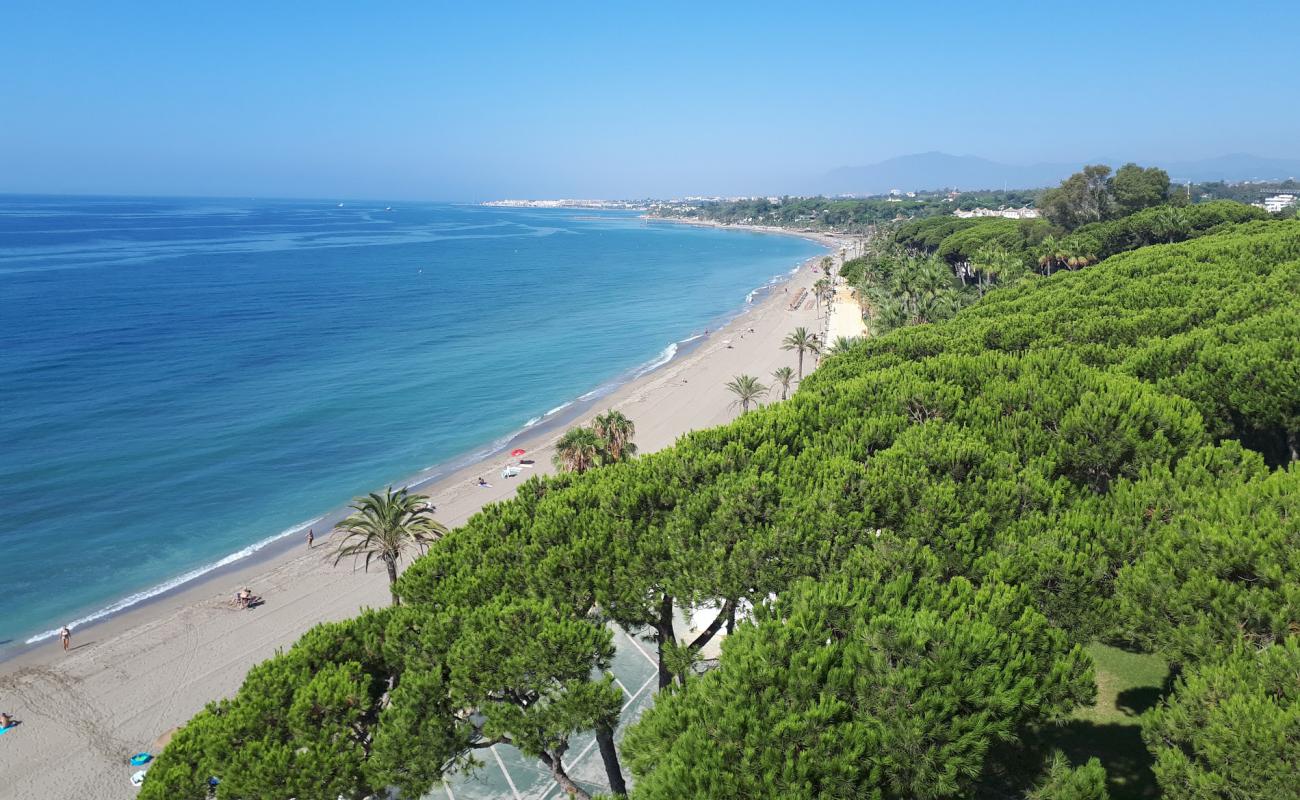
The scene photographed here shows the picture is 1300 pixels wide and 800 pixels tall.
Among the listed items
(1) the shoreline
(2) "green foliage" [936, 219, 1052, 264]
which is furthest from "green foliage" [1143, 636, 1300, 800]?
(2) "green foliage" [936, 219, 1052, 264]

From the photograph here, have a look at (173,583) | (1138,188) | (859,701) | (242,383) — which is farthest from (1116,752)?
(1138,188)

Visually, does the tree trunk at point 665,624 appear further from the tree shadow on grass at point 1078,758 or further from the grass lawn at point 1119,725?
the grass lawn at point 1119,725

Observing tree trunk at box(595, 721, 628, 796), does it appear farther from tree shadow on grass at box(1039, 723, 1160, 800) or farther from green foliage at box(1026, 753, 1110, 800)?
tree shadow on grass at box(1039, 723, 1160, 800)

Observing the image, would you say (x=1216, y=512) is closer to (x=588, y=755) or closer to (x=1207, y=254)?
(x=588, y=755)

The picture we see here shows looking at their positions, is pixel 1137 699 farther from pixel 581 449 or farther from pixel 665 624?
pixel 581 449

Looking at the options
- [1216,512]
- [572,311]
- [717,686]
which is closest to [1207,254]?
[1216,512]
